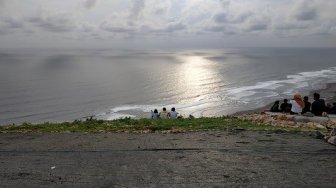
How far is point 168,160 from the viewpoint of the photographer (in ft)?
37.6

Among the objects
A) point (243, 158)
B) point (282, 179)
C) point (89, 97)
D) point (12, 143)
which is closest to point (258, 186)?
point (282, 179)

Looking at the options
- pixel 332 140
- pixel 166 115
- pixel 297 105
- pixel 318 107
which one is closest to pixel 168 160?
pixel 332 140

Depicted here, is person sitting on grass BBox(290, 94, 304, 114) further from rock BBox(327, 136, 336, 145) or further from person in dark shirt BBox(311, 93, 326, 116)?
rock BBox(327, 136, 336, 145)

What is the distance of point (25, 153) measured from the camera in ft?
40.8

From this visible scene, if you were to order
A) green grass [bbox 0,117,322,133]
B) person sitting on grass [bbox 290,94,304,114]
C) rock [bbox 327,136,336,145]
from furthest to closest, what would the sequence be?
person sitting on grass [bbox 290,94,304,114], green grass [bbox 0,117,322,133], rock [bbox 327,136,336,145]

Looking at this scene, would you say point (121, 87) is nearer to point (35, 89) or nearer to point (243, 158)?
point (35, 89)

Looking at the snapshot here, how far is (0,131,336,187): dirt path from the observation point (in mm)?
9938

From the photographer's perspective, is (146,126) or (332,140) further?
(146,126)

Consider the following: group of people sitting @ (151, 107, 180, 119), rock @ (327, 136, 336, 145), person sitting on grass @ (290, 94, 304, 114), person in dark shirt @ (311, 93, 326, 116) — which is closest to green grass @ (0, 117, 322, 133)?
rock @ (327, 136, 336, 145)

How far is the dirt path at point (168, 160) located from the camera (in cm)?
994

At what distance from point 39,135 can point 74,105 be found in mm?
42600

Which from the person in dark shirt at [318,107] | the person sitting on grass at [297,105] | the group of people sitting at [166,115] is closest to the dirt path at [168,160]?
the person sitting on grass at [297,105]

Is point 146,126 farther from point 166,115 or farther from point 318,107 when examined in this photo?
point 166,115

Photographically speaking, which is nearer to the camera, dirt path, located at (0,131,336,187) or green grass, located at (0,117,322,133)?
dirt path, located at (0,131,336,187)
